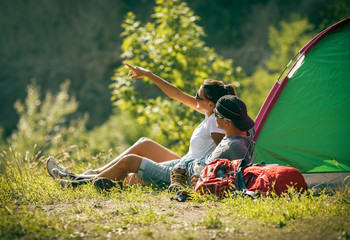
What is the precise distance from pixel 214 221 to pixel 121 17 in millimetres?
22239

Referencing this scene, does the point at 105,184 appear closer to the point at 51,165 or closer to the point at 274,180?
the point at 51,165

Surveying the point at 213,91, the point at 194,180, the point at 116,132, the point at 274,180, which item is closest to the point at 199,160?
the point at 194,180

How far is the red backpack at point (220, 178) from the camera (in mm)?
3180

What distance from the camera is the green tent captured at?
3861 mm

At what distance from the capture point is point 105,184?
11.6 ft

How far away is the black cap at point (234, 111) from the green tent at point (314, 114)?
745mm

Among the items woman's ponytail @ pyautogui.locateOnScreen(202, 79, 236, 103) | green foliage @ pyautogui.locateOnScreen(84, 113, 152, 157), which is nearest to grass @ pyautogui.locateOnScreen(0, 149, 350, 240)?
woman's ponytail @ pyautogui.locateOnScreen(202, 79, 236, 103)

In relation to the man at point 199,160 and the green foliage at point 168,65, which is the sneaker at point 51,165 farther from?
the green foliage at point 168,65

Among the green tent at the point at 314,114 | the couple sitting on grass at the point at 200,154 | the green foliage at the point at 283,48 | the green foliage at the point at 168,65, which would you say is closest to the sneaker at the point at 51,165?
the couple sitting on grass at the point at 200,154

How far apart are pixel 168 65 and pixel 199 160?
3472 millimetres

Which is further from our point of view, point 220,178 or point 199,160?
point 199,160

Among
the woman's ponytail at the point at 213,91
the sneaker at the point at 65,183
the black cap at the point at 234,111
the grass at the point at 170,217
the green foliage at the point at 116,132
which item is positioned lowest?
the green foliage at the point at 116,132

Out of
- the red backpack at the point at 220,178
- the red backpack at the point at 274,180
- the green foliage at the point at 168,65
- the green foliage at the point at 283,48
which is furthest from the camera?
the green foliage at the point at 283,48

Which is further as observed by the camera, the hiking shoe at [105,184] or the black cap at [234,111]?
the hiking shoe at [105,184]
